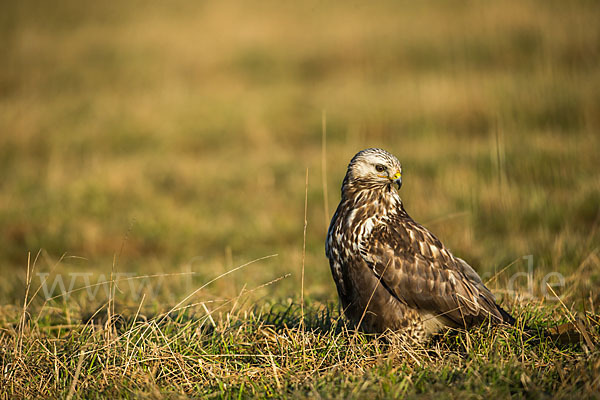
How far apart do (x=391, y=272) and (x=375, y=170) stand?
0.60 m

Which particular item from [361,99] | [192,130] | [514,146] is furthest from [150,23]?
[514,146]

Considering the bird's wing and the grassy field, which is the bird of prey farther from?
the grassy field

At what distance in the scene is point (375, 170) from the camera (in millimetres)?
3525

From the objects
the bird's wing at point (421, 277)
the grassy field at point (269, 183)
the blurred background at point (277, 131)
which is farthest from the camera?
Result: the blurred background at point (277, 131)

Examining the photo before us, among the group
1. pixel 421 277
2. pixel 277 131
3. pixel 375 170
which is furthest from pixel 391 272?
pixel 277 131

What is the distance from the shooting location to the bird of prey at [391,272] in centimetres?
343

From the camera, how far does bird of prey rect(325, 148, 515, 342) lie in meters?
3.43

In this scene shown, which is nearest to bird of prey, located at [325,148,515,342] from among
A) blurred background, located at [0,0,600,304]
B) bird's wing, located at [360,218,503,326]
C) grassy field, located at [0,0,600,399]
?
bird's wing, located at [360,218,503,326]

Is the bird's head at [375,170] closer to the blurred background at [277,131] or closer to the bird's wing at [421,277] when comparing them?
the bird's wing at [421,277]

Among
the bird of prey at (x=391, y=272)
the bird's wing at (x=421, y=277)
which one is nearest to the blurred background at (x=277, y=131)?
the bird of prey at (x=391, y=272)

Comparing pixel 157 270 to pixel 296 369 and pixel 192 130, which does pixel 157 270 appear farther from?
pixel 192 130

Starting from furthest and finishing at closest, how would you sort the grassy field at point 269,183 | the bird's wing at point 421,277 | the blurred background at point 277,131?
the blurred background at point 277,131
the bird's wing at point 421,277
the grassy field at point 269,183

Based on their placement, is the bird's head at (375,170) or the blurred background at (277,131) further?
the blurred background at (277,131)

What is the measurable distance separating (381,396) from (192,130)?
9577 millimetres
